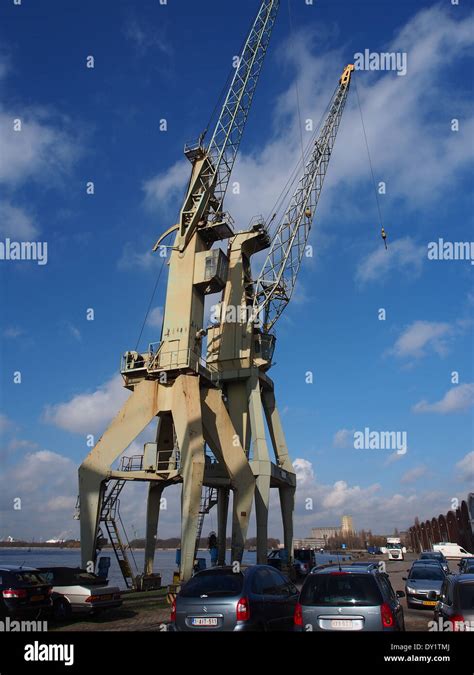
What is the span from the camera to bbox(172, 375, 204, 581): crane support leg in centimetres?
2475

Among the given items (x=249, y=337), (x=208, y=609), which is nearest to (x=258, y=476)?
(x=249, y=337)

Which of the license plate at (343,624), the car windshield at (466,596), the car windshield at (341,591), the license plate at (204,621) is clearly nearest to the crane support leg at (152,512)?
the license plate at (204,621)

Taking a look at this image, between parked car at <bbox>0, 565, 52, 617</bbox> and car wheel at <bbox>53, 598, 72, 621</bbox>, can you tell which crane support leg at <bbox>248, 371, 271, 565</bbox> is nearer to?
car wheel at <bbox>53, 598, 72, 621</bbox>

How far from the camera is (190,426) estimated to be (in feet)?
84.9

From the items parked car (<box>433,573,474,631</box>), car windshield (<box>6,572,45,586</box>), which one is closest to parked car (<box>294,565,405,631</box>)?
parked car (<box>433,573,474,631</box>)

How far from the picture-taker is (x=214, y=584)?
10.4m

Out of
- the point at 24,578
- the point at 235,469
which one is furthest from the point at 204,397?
the point at 24,578

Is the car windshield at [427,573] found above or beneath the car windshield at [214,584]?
beneath

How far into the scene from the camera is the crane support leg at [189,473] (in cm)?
2475

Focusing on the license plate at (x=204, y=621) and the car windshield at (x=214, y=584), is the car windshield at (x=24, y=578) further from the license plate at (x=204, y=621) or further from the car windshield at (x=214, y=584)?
the license plate at (x=204, y=621)

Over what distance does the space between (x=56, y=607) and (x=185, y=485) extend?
1002cm

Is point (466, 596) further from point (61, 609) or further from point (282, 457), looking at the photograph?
point (282, 457)

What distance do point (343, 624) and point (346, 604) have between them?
11.8 inches
